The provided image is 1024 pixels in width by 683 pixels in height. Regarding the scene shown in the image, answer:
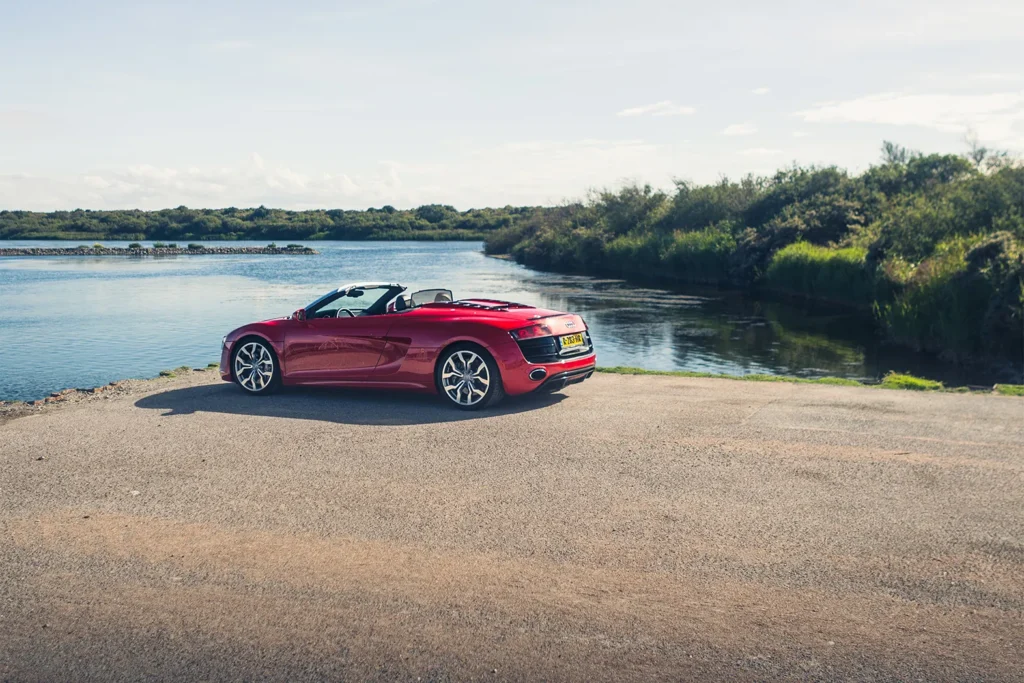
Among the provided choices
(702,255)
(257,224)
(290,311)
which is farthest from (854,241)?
(257,224)

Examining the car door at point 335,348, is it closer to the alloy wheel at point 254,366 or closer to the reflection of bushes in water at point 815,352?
the alloy wheel at point 254,366

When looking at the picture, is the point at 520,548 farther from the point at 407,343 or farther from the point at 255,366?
the point at 255,366

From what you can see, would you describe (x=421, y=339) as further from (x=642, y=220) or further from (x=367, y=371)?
(x=642, y=220)

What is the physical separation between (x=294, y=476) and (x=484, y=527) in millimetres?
2103

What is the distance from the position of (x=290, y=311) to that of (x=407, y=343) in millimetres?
24754

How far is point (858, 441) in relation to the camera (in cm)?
843

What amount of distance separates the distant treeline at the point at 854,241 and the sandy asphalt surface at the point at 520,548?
13.1 m

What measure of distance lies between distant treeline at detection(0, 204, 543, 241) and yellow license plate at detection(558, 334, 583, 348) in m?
118

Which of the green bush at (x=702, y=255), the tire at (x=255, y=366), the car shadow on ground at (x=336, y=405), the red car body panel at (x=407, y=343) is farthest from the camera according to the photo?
the green bush at (x=702, y=255)

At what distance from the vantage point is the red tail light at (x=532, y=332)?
34.5ft

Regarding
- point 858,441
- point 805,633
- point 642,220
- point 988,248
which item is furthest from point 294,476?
point 642,220

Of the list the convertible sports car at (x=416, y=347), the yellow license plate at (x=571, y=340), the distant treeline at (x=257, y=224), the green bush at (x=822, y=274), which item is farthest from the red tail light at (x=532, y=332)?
the distant treeline at (x=257, y=224)

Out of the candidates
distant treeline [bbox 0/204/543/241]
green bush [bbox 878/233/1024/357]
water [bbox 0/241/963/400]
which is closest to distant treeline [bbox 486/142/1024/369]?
green bush [bbox 878/233/1024/357]

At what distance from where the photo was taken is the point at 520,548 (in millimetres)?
5762
